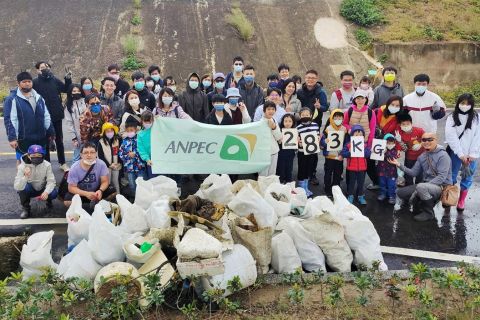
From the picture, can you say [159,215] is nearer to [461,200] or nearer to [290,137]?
[290,137]

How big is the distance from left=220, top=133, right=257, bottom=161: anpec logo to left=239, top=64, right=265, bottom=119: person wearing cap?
1.43 metres

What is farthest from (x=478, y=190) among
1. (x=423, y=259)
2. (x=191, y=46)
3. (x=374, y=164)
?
(x=191, y=46)

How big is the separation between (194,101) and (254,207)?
3508mm

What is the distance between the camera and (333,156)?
7086 mm

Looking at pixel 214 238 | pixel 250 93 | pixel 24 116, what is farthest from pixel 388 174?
pixel 24 116

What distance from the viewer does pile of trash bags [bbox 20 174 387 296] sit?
416cm

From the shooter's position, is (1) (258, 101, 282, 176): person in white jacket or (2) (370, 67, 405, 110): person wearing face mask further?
(2) (370, 67, 405, 110): person wearing face mask

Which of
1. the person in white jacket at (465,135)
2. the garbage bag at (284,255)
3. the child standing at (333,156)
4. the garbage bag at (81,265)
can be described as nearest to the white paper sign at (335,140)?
the child standing at (333,156)

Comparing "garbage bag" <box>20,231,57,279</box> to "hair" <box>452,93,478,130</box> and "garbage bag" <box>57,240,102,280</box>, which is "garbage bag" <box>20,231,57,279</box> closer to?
"garbage bag" <box>57,240,102,280</box>

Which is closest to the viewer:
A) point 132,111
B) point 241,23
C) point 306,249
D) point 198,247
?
point 198,247

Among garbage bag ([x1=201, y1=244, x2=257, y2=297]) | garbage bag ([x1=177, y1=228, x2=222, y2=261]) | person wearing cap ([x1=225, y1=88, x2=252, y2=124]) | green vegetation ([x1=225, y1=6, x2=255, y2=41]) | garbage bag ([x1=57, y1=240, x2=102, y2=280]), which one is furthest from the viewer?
green vegetation ([x1=225, y1=6, x2=255, y2=41])

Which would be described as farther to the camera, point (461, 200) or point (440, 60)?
point (440, 60)

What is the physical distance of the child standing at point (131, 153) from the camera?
6.95 m

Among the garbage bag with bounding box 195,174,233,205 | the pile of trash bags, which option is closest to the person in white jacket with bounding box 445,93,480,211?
the pile of trash bags
